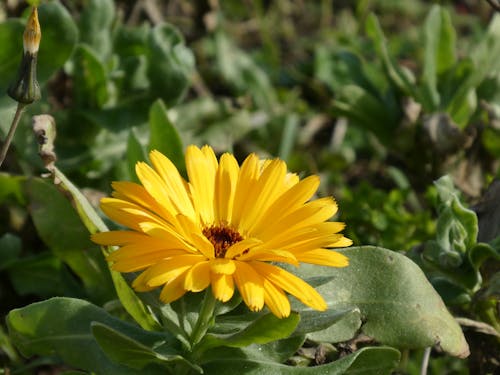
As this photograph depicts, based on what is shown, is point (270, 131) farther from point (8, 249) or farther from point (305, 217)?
point (305, 217)

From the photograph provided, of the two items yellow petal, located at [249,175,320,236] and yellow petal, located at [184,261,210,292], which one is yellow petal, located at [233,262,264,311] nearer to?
yellow petal, located at [184,261,210,292]

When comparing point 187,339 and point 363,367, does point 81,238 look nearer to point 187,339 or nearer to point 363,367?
point 187,339

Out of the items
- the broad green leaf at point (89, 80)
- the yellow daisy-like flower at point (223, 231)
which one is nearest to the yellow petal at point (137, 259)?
the yellow daisy-like flower at point (223, 231)

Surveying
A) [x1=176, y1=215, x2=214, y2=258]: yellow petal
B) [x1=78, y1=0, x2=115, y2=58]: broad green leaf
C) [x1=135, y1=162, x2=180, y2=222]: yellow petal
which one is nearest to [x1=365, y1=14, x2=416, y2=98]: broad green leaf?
[x1=78, y1=0, x2=115, y2=58]: broad green leaf

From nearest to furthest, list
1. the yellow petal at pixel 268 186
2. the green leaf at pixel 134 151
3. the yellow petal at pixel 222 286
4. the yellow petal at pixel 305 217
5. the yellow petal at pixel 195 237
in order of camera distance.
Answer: the yellow petal at pixel 222 286 < the yellow petal at pixel 195 237 < the yellow petal at pixel 305 217 < the yellow petal at pixel 268 186 < the green leaf at pixel 134 151

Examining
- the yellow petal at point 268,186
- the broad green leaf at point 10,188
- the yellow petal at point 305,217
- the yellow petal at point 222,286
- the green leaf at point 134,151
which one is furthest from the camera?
the broad green leaf at point 10,188

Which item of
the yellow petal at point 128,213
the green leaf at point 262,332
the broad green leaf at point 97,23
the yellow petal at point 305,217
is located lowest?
the green leaf at point 262,332

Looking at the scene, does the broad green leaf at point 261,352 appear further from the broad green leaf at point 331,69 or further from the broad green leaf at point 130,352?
the broad green leaf at point 331,69
